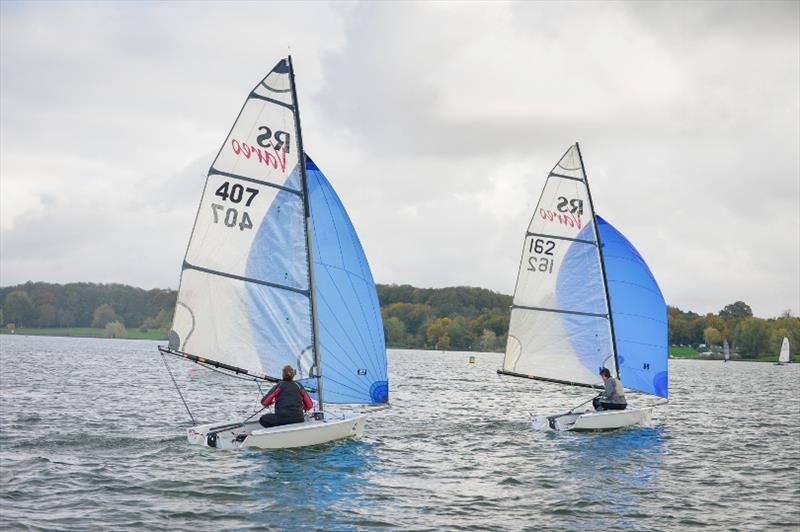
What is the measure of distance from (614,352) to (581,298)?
1.95m

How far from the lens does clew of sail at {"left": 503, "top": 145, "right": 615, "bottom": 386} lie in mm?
27422

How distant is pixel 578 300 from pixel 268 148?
39.0ft

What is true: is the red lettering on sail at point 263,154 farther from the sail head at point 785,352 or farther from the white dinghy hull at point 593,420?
the sail head at point 785,352

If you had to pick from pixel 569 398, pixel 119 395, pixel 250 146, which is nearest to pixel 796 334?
pixel 569 398

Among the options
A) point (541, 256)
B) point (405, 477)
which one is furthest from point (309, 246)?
point (541, 256)

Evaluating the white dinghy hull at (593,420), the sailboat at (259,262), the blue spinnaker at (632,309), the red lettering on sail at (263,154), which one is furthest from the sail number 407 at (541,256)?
the red lettering on sail at (263,154)

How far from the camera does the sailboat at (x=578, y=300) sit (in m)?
27.4

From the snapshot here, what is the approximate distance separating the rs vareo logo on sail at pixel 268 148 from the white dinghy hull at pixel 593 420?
35.8ft

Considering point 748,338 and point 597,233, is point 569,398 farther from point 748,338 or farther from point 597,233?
point 748,338

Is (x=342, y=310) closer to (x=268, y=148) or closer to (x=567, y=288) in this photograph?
(x=268, y=148)

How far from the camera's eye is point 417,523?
1407 centimetres

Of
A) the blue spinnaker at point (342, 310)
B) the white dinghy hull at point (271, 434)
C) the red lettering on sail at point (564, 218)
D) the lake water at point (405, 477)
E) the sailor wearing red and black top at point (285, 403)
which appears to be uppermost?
the red lettering on sail at point (564, 218)

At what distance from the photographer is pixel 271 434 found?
18.6m

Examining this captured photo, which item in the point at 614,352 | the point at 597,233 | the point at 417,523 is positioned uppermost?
the point at 597,233
